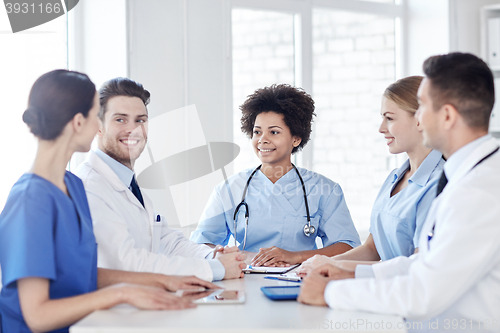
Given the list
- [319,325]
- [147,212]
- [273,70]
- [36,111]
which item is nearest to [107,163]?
[147,212]

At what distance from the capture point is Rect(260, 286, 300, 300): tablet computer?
117 cm

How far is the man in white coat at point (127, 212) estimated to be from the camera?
1394 millimetres

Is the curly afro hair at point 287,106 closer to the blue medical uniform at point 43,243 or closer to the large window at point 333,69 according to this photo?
the large window at point 333,69

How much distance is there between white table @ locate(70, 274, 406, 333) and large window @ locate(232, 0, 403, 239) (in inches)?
80.8

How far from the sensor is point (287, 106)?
2.32 metres

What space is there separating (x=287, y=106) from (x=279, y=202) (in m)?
0.52

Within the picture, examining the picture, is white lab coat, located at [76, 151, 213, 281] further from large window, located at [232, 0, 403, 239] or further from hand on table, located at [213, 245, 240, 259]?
large window, located at [232, 0, 403, 239]

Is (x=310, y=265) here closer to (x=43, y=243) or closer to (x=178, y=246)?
(x=178, y=246)

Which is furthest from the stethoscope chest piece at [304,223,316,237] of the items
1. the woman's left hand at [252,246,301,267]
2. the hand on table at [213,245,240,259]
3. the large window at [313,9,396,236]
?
the large window at [313,9,396,236]

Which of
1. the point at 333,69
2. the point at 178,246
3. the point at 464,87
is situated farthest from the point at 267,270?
the point at 333,69

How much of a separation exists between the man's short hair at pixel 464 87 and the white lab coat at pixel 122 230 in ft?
2.86

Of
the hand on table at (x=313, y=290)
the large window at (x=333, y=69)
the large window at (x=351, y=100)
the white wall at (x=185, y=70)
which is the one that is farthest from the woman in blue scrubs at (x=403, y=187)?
the large window at (x=351, y=100)

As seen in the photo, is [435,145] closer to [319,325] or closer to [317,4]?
[319,325]

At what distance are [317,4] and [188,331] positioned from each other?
2.92m
